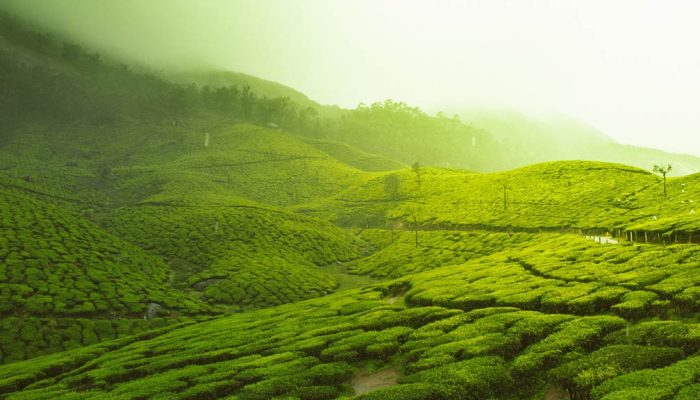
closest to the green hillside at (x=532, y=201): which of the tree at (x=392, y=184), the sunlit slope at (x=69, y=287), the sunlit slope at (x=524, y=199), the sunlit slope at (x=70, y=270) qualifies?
the sunlit slope at (x=524, y=199)

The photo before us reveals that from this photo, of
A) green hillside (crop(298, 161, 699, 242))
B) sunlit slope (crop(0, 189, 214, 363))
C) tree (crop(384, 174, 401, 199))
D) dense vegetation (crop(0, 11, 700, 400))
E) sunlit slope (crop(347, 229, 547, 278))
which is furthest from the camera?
tree (crop(384, 174, 401, 199))

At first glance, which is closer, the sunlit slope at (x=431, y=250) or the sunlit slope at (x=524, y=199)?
the sunlit slope at (x=431, y=250)

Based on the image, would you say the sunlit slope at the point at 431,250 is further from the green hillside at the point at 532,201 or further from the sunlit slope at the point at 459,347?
the sunlit slope at the point at 459,347

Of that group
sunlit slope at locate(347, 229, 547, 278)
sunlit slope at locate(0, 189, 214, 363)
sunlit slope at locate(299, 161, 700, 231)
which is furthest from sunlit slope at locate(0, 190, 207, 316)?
sunlit slope at locate(299, 161, 700, 231)

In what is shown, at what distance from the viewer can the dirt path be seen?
91.1 ft

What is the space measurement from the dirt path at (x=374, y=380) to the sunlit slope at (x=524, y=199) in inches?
2414

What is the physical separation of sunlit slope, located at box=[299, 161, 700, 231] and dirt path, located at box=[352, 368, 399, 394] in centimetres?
6131

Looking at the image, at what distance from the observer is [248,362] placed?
3419 centimetres

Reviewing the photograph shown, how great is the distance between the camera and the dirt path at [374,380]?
91.1ft


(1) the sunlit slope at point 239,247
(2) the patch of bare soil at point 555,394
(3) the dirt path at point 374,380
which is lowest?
(1) the sunlit slope at point 239,247

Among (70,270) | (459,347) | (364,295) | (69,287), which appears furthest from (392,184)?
(459,347)

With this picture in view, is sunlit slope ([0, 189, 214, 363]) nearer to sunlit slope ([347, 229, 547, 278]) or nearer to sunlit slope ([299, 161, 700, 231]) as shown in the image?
sunlit slope ([347, 229, 547, 278])

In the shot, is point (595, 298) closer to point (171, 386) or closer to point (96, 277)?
point (171, 386)

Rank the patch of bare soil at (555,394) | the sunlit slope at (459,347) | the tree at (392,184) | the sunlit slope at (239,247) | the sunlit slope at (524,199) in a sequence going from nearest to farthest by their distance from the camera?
the patch of bare soil at (555,394), the sunlit slope at (459,347), the sunlit slope at (239,247), the sunlit slope at (524,199), the tree at (392,184)
